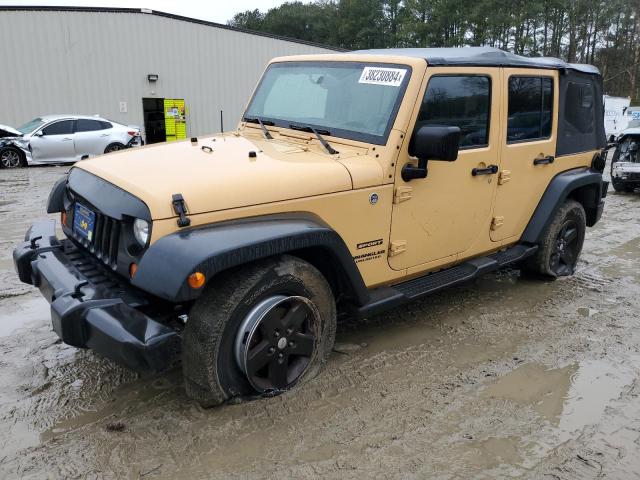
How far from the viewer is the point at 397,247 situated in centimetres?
375

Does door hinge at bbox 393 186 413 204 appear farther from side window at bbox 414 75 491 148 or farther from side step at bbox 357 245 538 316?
side step at bbox 357 245 538 316

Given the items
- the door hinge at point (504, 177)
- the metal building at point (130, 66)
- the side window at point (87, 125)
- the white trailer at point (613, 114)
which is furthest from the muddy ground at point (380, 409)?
the white trailer at point (613, 114)

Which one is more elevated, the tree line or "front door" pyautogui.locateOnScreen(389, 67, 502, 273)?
the tree line

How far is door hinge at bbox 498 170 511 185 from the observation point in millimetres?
4438

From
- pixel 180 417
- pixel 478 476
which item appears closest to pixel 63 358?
pixel 180 417

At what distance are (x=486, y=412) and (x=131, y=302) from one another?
208 cm

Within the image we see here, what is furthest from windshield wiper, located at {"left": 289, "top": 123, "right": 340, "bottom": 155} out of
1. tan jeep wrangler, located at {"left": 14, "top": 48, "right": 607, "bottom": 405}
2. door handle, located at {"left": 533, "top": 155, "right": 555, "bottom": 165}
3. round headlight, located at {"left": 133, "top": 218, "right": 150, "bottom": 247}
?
door handle, located at {"left": 533, "top": 155, "right": 555, "bottom": 165}

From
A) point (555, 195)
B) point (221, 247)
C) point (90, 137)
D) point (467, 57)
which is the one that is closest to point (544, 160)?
point (555, 195)

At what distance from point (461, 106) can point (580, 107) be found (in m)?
1.99

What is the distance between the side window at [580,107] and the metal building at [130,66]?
59.6ft

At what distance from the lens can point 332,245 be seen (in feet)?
10.6

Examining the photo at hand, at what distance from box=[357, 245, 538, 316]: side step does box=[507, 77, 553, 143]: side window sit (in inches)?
38.2

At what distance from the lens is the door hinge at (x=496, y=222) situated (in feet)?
15.0

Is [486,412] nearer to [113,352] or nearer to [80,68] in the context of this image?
[113,352]
